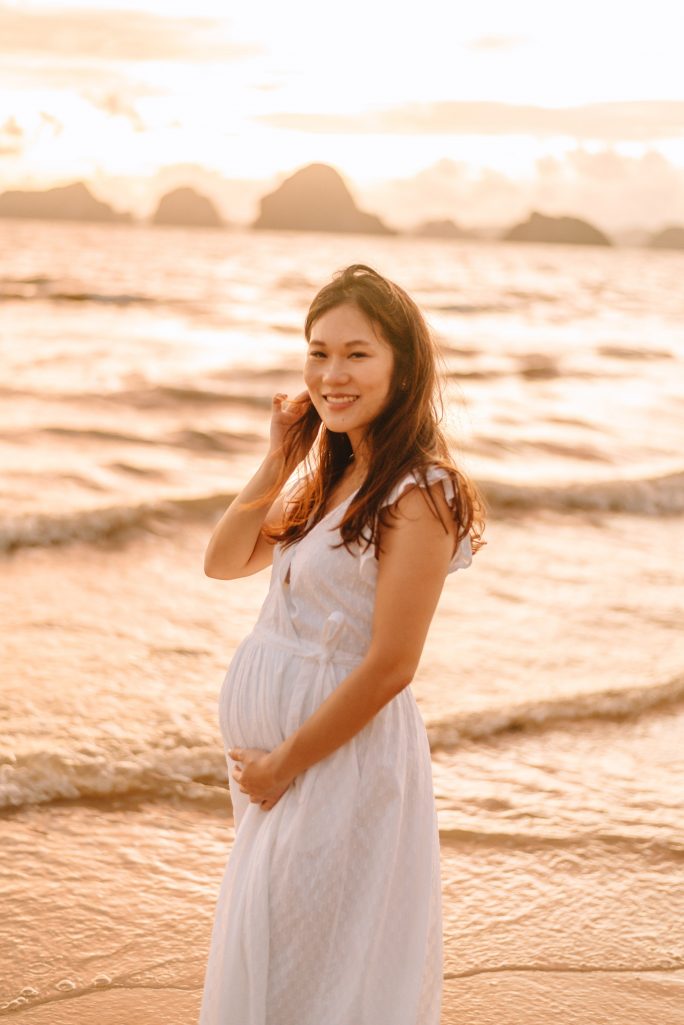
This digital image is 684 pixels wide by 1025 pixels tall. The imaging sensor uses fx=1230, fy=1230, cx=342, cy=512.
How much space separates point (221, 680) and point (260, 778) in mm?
4163

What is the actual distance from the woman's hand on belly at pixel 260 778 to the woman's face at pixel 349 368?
691 millimetres

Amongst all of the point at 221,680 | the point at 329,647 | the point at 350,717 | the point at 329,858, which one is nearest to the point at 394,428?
the point at 329,647

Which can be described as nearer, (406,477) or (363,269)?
(406,477)

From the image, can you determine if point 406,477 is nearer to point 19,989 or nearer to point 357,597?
point 357,597

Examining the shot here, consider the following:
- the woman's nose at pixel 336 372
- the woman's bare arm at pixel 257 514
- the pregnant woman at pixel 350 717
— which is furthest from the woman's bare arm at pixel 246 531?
the woman's nose at pixel 336 372

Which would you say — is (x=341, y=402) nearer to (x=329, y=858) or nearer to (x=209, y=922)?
(x=329, y=858)

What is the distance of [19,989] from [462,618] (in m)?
4.68

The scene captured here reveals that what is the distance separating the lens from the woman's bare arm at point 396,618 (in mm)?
2357

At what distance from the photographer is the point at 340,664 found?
8.13 ft

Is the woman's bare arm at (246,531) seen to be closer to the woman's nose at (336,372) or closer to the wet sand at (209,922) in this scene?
the woman's nose at (336,372)

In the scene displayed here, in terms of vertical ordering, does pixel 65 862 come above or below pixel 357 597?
below

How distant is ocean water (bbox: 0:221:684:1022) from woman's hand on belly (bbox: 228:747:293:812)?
3.01 ft

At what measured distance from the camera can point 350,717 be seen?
238 centimetres

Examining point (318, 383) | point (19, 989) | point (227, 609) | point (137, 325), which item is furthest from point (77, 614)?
point (137, 325)
